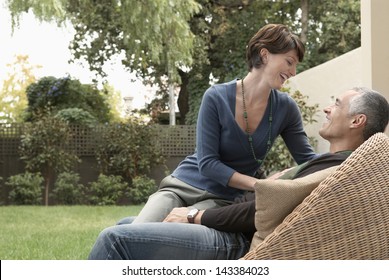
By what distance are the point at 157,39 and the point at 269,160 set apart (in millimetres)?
2255

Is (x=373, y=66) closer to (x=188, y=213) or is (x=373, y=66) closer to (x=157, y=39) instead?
(x=188, y=213)

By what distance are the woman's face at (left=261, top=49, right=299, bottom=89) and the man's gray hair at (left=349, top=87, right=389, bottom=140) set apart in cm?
36

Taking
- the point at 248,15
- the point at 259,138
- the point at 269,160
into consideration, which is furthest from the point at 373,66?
the point at 248,15

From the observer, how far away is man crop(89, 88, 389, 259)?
1803mm

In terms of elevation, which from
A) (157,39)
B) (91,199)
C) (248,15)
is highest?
(248,15)

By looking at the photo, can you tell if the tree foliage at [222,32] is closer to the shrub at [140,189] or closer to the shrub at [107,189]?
the shrub at [140,189]

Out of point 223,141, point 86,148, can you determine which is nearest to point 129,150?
point 86,148

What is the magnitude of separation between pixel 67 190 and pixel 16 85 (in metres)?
9.91

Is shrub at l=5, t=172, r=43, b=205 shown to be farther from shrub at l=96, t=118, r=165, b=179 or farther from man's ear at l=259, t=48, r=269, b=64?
man's ear at l=259, t=48, r=269, b=64

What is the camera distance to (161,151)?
10711 millimetres

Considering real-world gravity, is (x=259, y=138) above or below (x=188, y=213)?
above

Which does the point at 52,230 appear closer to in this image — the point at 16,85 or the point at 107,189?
the point at 107,189

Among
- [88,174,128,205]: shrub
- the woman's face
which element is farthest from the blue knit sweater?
[88,174,128,205]: shrub

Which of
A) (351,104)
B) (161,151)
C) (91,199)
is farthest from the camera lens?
(161,151)
